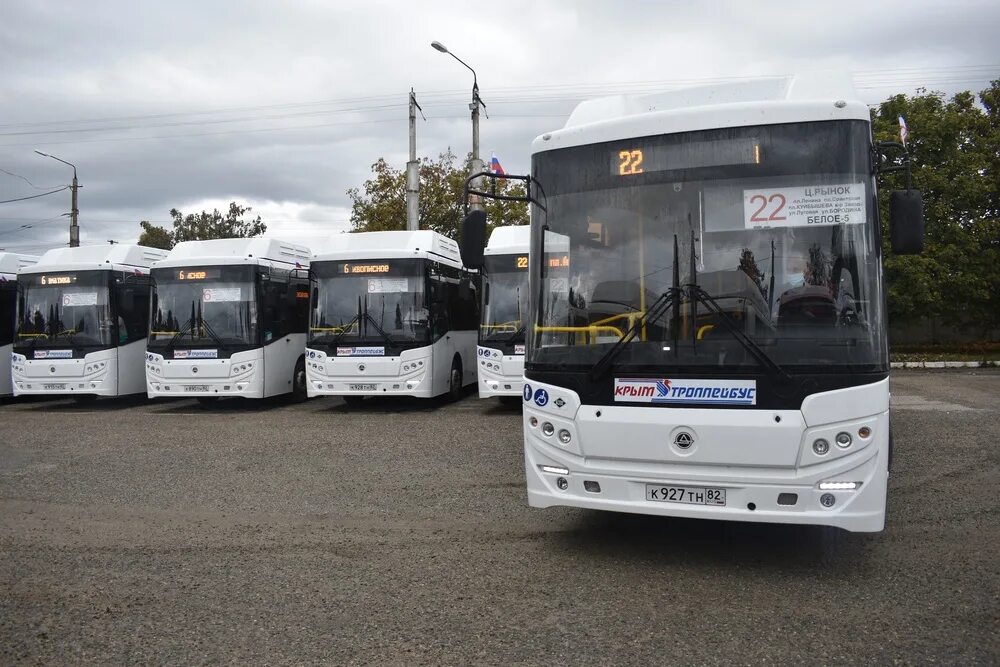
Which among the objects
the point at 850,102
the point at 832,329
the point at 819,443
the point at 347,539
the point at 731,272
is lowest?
the point at 347,539

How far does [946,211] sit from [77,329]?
23814mm

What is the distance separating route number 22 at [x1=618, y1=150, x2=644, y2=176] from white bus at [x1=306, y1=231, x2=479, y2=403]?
9.95 m

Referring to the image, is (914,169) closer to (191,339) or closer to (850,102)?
(191,339)

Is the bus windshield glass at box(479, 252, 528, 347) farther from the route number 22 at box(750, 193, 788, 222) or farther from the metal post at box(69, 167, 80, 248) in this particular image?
the metal post at box(69, 167, 80, 248)

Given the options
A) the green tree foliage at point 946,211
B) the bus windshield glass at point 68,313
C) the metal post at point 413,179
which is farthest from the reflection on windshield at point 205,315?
the green tree foliage at point 946,211

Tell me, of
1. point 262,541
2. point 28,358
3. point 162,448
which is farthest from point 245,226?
point 262,541

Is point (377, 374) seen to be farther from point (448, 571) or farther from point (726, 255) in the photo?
point (726, 255)

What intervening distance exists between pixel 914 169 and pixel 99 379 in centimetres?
2344

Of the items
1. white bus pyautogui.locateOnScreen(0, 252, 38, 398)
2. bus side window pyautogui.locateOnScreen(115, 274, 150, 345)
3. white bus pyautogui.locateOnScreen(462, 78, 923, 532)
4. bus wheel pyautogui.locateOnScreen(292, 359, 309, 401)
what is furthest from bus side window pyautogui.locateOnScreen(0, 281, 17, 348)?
white bus pyautogui.locateOnScreen(462, 78, 923, 532)

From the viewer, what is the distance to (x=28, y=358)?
17672mm

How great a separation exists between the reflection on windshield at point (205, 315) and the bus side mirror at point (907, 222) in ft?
41.7

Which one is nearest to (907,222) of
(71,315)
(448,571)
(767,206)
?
(767,206)

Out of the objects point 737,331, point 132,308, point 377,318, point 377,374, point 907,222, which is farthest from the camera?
point 132,308

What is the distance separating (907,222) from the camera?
232 inches
